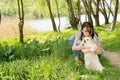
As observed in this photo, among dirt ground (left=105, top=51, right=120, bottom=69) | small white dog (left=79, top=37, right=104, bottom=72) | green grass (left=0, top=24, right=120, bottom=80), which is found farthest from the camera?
dirt ground (left=105, top=51, right=120, bottom=69)

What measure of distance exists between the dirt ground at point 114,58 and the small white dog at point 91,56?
797 mm

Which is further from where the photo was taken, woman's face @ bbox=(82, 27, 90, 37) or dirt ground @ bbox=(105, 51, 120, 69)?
dirt ground @ bbox=(105, 51, 120, 69)

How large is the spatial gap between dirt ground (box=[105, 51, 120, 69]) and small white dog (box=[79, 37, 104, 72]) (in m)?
0.80

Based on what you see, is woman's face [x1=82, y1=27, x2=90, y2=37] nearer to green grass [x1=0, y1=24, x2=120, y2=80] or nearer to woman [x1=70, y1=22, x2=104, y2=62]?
woman [x1=70, y1=22, x2=104, y2=62]

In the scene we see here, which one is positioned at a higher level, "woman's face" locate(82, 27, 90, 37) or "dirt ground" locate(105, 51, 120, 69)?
"woman's face" locate(82, 27, 90, 37)

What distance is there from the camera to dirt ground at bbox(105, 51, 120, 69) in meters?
8.28

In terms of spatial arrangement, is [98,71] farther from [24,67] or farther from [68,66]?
[24,67]

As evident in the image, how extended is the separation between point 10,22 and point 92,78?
538 inches

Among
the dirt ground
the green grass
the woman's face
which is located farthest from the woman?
the dirt ground

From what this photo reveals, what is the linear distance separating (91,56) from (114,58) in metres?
1.76

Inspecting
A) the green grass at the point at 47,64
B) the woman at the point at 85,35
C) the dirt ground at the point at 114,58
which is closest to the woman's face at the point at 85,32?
the woman at the point at 85,35

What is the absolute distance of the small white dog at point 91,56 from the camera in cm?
721

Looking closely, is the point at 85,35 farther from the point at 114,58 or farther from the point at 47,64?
the point at 114,58

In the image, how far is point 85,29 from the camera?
7.24 metres
